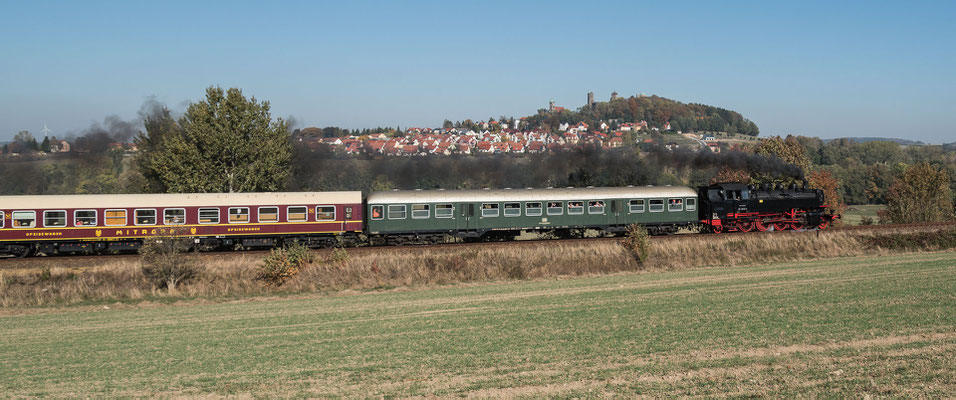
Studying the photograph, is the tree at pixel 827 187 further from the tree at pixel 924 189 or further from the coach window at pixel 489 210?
the coach window at pixel 489 210

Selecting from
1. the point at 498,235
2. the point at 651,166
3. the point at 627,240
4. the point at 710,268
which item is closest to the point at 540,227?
the point at 498,235

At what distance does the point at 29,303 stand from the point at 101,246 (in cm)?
814

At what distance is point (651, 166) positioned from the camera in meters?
61.3

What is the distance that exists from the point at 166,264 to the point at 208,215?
6.45m

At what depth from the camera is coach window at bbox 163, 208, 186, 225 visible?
106ft

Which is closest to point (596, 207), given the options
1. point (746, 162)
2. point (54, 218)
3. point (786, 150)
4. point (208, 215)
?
point (746, 162)

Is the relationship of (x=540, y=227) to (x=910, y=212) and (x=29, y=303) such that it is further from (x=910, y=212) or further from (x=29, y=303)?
(x=910, y=212)

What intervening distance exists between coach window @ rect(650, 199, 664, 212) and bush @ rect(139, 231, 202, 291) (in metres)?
23.9

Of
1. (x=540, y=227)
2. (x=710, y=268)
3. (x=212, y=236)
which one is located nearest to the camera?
(x=710, y=268)

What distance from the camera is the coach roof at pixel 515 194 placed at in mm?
34375

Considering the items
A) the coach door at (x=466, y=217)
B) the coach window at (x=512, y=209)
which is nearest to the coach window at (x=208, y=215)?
the coach door at (x=466, y=217)

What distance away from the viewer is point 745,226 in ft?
127

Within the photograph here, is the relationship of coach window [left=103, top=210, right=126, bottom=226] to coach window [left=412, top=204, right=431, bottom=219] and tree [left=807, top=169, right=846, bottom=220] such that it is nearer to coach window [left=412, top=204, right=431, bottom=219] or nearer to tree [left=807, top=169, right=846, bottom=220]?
coach window [left=412, top=204, right=431, bottom=219]

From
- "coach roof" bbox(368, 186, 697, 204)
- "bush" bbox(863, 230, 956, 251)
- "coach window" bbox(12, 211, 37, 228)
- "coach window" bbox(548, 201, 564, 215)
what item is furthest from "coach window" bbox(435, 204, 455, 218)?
"bush" bbox(863, 230, 956, 251)
